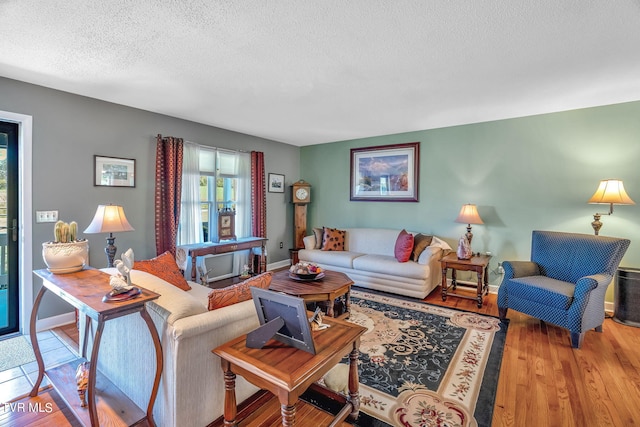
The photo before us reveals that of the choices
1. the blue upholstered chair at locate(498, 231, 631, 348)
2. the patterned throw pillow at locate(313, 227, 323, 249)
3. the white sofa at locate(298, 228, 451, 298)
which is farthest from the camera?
the patterned throw pillow at locate(313, 227, 323, 249)

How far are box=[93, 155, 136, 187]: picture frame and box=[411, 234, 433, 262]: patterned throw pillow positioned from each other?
12.4 feet

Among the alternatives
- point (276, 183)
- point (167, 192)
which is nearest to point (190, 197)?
point (167, 192)

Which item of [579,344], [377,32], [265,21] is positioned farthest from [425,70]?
[579,344]

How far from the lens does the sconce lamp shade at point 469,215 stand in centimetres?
393

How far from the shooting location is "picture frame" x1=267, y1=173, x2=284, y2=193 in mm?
5504

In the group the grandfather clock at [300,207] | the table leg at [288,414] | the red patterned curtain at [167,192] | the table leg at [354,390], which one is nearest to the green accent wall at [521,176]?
the grandfather clock at [300,207]

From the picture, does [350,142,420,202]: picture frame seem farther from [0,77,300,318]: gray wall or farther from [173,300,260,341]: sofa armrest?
[173,300,260,341]: sofa armrest

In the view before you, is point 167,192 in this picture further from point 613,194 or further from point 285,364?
point 613,194

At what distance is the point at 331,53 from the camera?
2.25 m

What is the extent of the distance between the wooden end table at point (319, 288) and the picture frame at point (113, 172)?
2.16 metres

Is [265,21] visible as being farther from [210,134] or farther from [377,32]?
[210,134]

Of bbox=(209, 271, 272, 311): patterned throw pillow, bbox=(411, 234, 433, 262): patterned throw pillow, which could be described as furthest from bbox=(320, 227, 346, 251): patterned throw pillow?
bbox=(209, 271, 272, 311): patterned throw pillow

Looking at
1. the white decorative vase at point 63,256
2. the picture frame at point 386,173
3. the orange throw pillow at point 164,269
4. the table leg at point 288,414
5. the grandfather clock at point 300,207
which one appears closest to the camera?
the table leg at point 288,414

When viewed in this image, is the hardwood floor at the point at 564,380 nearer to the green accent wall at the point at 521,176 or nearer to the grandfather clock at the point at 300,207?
the green accent wall at the point at 521,176
